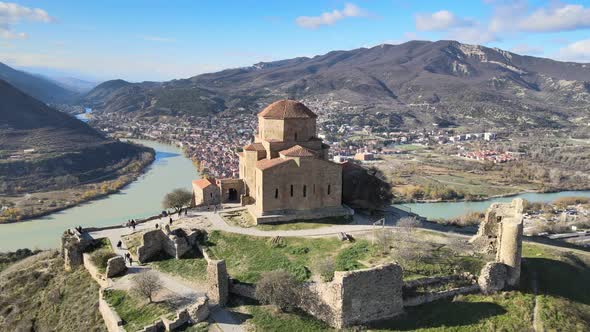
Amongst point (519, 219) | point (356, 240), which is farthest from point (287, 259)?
point (519, 219)

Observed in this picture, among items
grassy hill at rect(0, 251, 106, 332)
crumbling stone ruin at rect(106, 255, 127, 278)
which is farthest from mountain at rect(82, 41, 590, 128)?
crumbling stone ruin at rect(106, 255, 127, 278)

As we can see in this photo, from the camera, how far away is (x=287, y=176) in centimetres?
2267

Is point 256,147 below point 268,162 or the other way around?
the other way around

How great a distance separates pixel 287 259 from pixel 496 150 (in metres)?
81.0

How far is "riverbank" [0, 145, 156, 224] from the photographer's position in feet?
144

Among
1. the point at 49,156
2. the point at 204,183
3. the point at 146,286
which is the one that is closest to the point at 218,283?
the point at 146,286

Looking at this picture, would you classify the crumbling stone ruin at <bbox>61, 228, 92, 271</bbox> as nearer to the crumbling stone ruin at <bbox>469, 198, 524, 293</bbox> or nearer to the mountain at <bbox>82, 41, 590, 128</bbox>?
the crumbling stone ruin at <bbox>469, 198, 524, 293</bbox>

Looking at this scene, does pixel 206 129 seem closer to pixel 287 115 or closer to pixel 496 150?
pixel 496 150

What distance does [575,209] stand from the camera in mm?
45781

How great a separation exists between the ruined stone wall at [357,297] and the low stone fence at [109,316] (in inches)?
244

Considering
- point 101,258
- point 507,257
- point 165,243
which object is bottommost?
point 101,258

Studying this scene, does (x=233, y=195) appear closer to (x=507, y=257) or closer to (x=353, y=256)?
(x=353, y=256)

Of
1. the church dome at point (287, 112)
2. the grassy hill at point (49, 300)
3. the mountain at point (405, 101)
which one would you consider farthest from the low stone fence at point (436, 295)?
the mountain at point (405, 101)

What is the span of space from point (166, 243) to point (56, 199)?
35743 mm
